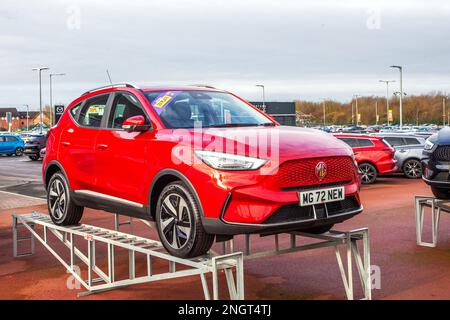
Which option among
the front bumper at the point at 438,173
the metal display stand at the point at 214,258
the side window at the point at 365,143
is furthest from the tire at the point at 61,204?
the side window at the point at 365,143

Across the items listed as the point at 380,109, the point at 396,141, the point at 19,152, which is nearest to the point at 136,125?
the point at 396,141

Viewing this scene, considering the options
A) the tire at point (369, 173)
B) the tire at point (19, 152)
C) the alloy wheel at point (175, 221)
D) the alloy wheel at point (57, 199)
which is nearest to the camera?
the alloy wheel at point (175, 221)

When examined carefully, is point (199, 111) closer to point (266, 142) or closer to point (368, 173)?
point (266, 142)

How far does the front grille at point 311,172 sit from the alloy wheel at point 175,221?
91 centimetres

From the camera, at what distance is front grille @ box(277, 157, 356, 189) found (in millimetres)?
4922

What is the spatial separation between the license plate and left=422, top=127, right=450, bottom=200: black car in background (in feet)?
10.6

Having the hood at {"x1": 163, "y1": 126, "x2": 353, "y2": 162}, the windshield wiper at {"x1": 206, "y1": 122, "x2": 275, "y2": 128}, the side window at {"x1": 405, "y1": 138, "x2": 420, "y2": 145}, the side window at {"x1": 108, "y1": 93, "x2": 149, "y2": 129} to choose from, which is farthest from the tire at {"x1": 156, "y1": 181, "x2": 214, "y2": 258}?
the side window at {"x1": 405, "y1": 138, "x2": 420, "y2": 145}

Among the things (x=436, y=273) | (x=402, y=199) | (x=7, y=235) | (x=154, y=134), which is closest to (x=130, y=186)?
(x=154, y=134)

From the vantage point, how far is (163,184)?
5512 millimetres

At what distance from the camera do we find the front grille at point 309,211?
4875 mm

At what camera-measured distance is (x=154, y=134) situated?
18.3ft

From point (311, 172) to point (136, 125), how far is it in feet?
5.73

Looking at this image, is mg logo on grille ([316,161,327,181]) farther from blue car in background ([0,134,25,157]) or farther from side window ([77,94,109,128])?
blue car in background ([0,134,25,157])

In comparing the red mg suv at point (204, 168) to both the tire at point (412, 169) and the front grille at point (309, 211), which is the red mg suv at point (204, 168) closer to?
the front grille at point (309, 211)
